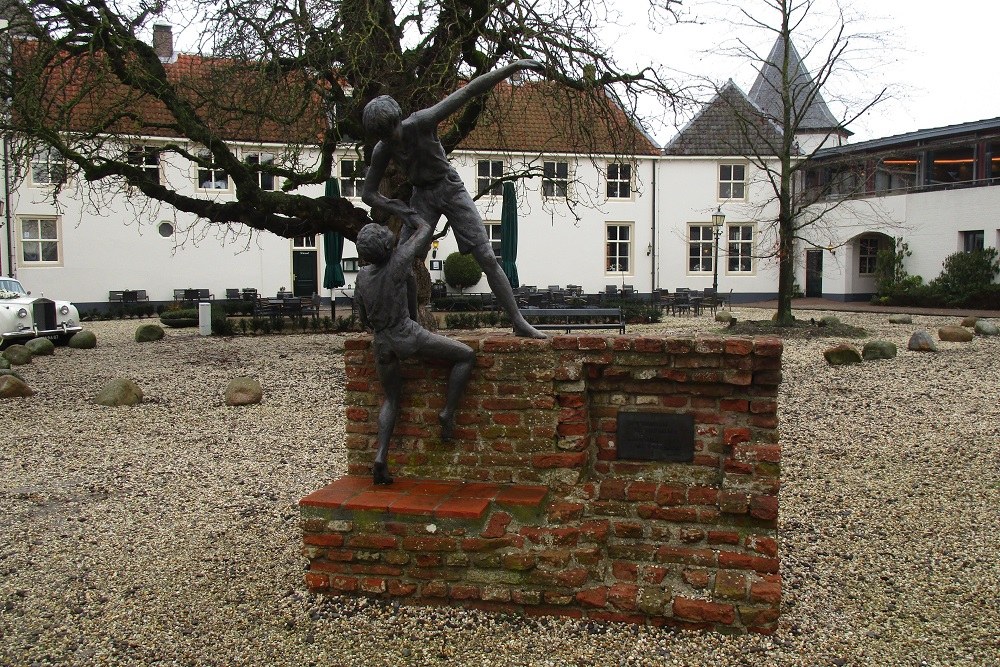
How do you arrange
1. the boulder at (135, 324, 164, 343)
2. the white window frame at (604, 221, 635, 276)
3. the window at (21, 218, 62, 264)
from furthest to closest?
the white window frame at (604, 221, 635, 276) → the window at (21, 218, 62, 264) → the boulder at (135, 324, 164, 343)

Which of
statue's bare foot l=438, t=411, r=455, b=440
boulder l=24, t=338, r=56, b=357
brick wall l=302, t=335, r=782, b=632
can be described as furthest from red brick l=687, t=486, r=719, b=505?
boulder l=24, t=338, r=56, b=357

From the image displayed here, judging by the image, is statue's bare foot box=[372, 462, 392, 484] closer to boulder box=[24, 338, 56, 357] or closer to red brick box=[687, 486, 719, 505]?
red brick box=[687, 486, 719, 505]

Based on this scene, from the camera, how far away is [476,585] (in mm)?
3979

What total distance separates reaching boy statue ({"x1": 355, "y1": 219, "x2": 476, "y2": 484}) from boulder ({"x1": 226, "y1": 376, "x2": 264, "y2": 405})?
6.29m

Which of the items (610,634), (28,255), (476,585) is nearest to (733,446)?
(610,634)

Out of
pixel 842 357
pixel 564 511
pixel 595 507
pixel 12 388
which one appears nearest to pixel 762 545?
pixel 595 507

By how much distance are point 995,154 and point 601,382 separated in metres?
30.6

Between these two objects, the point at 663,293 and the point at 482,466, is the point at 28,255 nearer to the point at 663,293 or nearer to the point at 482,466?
the point at 663,293

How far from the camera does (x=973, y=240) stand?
27.8 metres

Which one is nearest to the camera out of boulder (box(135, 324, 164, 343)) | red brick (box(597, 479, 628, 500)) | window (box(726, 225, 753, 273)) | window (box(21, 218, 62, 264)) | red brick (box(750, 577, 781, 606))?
red brick (box(750, 577, 781, 606))

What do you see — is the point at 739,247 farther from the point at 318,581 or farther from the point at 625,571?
the point at 318,581

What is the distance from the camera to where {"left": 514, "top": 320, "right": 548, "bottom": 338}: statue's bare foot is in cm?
462

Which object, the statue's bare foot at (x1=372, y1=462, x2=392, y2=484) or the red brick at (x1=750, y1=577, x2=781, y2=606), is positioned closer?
the red brick at (x1=750, y1=577, x2=781, y2=606)

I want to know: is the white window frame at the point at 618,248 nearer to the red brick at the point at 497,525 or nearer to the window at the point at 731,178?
the window at the point at 731,178
